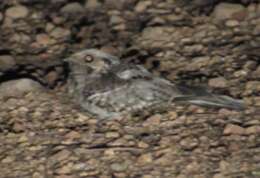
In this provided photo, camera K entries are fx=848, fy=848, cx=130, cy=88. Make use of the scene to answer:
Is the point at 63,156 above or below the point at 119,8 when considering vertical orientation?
below

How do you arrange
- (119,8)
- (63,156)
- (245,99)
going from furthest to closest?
(119,8) < (245,99) < (63,156)

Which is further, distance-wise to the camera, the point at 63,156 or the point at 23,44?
the point at 23,44

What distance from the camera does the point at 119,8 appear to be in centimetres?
479

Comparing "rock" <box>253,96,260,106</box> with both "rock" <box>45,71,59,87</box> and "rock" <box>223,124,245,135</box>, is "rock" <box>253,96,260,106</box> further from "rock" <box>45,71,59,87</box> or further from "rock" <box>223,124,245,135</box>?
"rock" <box>45,71,59,87</box>

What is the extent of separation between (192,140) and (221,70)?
61 cm

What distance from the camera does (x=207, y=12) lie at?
4684 millimetres

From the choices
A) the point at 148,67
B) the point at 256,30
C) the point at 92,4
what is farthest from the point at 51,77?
the point at 256,30

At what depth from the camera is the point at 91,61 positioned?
13.7ft

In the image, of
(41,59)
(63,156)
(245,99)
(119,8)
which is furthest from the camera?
(119,8)

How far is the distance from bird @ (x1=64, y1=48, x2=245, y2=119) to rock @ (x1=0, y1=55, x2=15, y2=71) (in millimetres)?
378

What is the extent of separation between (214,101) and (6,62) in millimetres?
1153

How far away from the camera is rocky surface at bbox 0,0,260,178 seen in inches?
143

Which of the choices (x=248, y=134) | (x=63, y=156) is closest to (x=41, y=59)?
(x=63, y=156)

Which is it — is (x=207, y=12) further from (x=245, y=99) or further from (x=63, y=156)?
(x=63, y=156)
